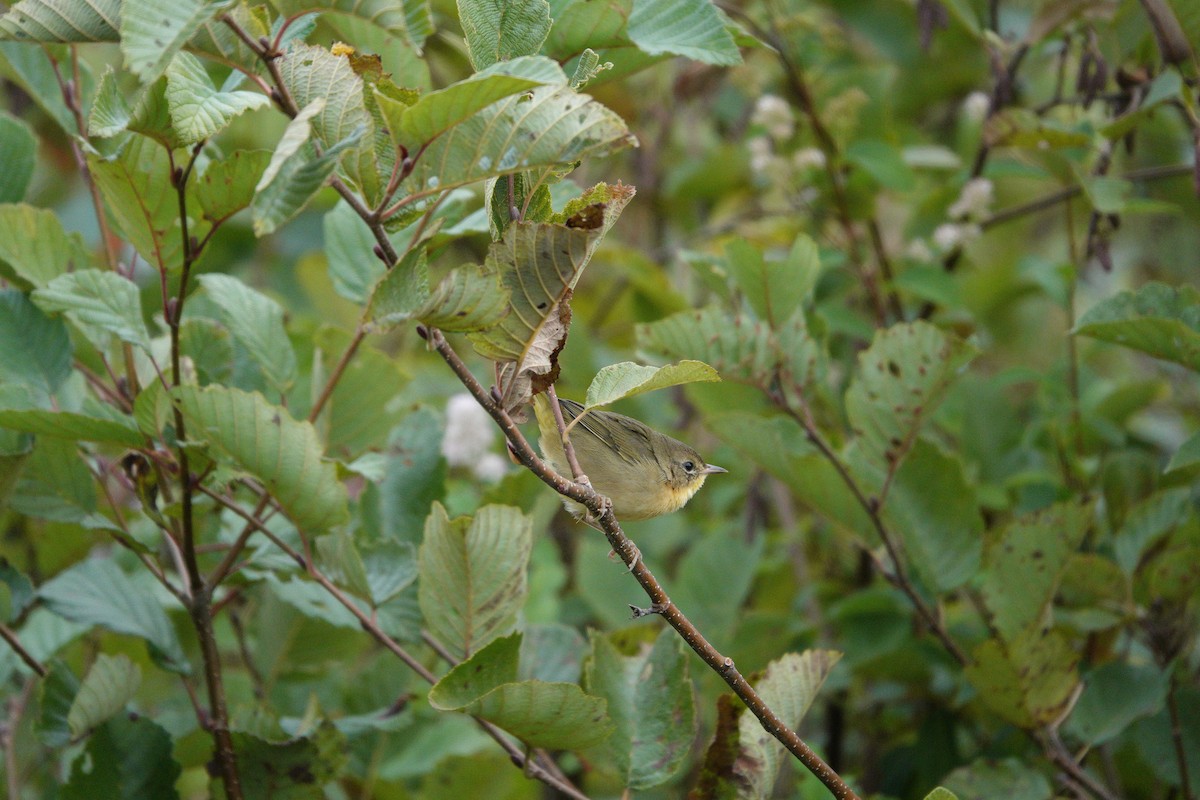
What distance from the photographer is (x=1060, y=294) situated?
2.54m

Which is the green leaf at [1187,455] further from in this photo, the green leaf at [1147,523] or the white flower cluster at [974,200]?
the white flower cluster at [974,200]

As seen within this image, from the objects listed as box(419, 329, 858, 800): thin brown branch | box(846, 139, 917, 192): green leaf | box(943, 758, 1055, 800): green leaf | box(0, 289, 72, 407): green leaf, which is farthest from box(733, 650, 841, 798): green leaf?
box(846, 139, 917, 192): green leaf

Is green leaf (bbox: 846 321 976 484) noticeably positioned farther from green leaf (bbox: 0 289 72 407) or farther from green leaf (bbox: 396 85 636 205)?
green leaf (bbox: 0 289 72 407)

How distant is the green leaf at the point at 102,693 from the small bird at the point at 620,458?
26.8 inches

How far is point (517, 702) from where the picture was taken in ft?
4.02

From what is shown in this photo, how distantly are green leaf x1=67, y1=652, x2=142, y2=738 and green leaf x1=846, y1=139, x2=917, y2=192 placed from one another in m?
1.87

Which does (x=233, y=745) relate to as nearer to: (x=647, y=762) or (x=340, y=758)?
(x=340, y=758)

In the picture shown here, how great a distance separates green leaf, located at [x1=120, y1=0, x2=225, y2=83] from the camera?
2.83 feet

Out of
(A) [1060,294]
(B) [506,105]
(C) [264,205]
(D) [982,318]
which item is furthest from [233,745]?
(D) [982,318]

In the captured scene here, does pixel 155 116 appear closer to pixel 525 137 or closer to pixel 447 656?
pixel 525 137

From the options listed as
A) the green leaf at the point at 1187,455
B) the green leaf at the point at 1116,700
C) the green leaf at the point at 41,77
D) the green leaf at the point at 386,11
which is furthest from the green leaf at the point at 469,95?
the green leaf at the point at 1116,700

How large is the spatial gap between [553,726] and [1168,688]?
1208mm

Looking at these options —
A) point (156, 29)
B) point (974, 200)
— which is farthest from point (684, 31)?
point (974, 200)

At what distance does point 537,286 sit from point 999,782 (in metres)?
1.24
